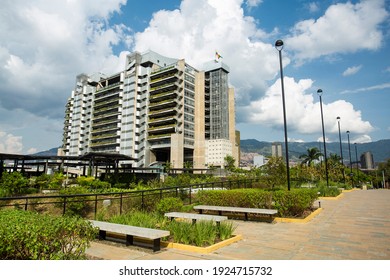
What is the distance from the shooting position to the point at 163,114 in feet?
267

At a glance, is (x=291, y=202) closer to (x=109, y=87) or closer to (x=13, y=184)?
(x=13, y=184)

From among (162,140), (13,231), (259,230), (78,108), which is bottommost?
(259,230)

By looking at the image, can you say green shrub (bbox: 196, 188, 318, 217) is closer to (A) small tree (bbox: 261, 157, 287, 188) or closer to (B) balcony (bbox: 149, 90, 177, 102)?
(A) small tree (bbox: 261, 157, 287, 188)

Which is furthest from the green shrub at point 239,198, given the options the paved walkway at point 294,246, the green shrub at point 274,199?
the paved walkway at point 294,246

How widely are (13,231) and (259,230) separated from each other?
7454 millimetres

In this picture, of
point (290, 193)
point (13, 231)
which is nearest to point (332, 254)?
point (290, 193)

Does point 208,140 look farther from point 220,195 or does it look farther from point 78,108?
point 220,195

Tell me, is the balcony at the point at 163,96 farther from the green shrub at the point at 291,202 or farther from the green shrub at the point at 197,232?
the green shrub at the point at 197,232

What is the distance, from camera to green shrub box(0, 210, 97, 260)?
4.41 meters

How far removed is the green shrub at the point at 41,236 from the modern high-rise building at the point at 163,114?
2784 inches

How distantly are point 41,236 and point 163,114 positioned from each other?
77864mm

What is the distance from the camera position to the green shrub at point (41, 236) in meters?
4.41

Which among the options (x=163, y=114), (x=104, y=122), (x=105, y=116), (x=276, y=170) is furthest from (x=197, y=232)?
(x=104, y=122)
